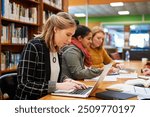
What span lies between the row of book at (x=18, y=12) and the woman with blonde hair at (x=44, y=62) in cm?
→ 140

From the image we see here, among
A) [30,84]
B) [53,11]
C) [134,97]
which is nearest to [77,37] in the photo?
[30,84]

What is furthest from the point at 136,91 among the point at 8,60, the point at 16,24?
the point at 16,24

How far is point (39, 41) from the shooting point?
1.66 m

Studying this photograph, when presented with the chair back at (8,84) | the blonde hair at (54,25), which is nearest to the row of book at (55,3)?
the blonde hair at (54,25)

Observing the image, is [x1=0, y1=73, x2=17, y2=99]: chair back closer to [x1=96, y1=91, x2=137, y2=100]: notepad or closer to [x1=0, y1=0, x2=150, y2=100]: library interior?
[x1=0, y1=0, x2=150, y2=100]: library interior

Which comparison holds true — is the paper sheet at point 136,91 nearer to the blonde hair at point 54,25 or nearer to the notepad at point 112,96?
the notepad at point 112,96

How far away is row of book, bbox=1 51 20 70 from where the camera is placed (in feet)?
9.90

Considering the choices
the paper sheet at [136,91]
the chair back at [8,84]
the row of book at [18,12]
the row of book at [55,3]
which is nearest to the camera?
the paper sheet at [136,91]

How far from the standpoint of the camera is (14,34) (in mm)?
3234

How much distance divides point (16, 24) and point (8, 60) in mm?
593

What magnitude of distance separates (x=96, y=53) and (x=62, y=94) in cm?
174

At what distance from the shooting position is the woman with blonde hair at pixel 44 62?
5.08 feet

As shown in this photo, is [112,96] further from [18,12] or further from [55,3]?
[55,3]

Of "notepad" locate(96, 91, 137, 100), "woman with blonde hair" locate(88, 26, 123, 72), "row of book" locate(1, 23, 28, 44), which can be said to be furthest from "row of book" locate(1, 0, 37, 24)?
"notepad" locate(96, 91, 137, 100)
